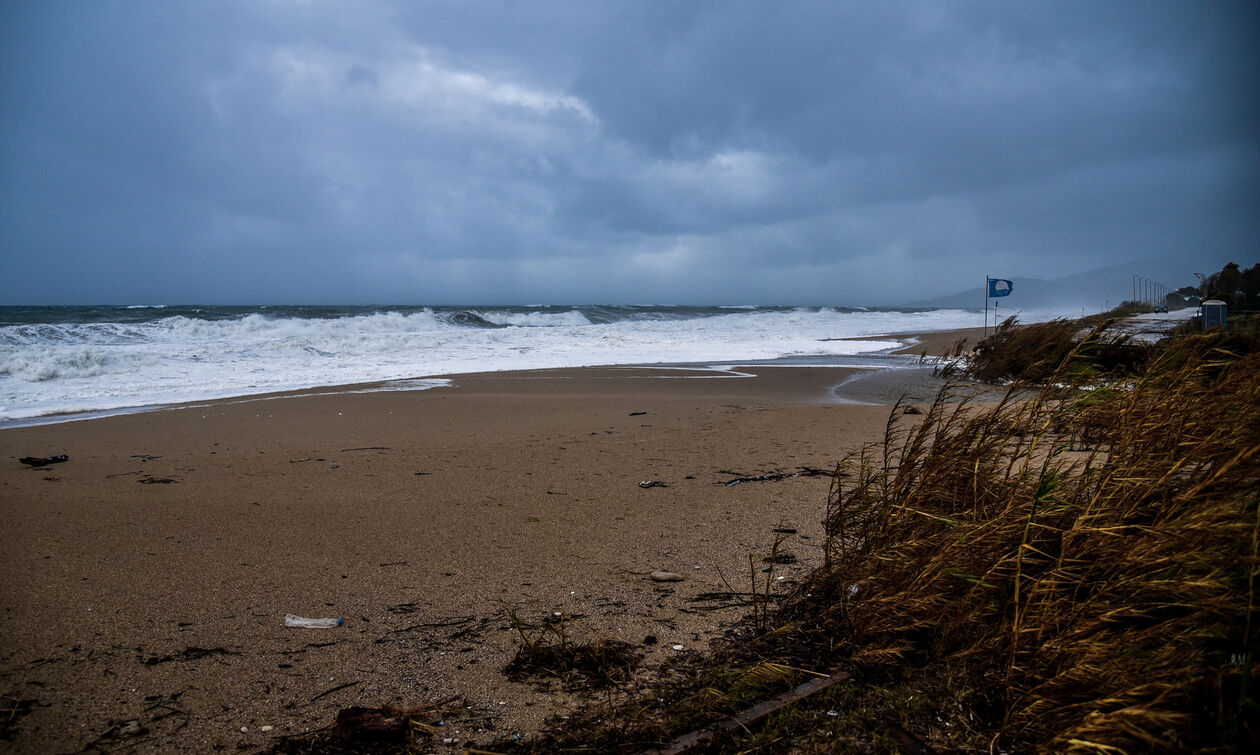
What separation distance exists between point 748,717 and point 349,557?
224 centimetres

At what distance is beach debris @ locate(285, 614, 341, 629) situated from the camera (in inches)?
99.3

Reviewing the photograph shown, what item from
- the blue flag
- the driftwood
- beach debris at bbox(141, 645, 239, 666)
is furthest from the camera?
the blue flag

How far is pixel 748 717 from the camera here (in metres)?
1.72

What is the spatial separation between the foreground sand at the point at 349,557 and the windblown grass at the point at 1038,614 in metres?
0.46

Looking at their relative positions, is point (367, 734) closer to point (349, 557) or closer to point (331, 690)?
point (331, 690)

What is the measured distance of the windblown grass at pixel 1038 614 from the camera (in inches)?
54.2

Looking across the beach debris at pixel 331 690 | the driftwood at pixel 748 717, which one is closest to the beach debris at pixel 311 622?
the beach debris at pixel 331 690

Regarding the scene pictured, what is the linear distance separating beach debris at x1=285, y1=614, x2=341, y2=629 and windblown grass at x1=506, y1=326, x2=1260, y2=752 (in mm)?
1206

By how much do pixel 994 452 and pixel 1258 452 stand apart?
2.28 feet

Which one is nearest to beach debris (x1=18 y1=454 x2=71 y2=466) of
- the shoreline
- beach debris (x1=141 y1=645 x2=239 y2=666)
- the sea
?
the shoreline

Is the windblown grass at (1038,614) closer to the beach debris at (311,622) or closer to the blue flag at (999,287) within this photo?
the beach debris at (311,622)

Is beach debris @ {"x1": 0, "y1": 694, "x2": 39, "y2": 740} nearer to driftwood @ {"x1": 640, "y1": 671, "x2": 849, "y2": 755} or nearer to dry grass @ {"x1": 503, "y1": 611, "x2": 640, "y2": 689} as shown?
dry grass @ {"x1": 503, "y1": 611, "x2": 640, "y2": 689}

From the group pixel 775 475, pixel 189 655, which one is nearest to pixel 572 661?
pixel 189 655

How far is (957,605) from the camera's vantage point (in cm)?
189
